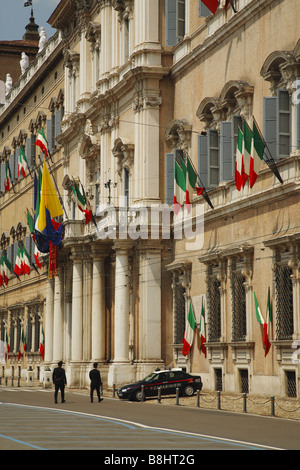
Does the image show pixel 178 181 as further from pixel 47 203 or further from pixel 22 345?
pixel 22 345

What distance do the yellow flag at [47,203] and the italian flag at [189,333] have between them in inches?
409

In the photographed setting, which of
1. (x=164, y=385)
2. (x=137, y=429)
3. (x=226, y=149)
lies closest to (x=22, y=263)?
(x=164, y=385)

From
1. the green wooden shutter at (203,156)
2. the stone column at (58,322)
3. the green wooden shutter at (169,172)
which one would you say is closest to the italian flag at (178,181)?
the green wooden shutter at (169,172)

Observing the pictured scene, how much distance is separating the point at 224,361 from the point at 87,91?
70.8 feet

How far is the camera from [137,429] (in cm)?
2262

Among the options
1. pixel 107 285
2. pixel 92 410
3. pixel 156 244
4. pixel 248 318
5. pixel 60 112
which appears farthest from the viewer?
pixel 60 112

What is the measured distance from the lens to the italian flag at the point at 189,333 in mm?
39969

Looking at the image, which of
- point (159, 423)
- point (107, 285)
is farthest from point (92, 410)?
point (107, 285)

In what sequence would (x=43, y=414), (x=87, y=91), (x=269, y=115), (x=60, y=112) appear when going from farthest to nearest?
(x=60, y=112)
(x=87, y=91)
(x=269, y=115)
(x=43, y=414)

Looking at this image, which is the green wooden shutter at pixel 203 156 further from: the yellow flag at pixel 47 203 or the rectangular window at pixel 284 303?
the yellow flag at pixel 47 203

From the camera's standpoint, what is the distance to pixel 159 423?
81.3 feet
